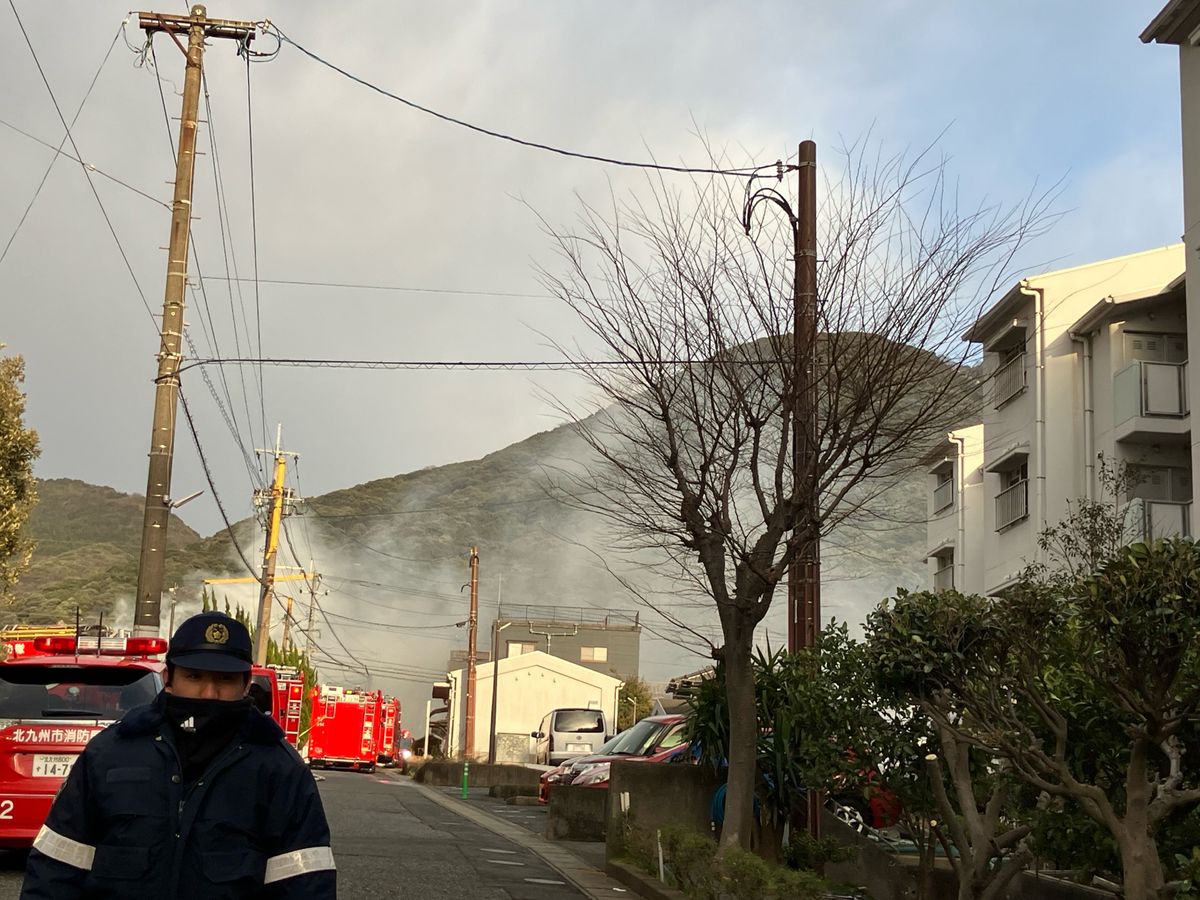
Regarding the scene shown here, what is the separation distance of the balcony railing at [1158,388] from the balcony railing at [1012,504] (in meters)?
4.52

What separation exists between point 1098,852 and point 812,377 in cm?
480

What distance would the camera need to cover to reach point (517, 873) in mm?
13258

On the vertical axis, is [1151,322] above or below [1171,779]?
above

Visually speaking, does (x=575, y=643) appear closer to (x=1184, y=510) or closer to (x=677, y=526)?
(x=1184, y=510)

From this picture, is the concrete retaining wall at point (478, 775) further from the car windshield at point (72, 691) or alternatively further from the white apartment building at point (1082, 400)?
the car windshield at point (72, 691)

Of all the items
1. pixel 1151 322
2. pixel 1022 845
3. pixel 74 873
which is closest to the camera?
pixel 74 873

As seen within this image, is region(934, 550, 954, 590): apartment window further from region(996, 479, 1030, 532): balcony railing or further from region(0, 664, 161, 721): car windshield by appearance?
region(0, 664, 161, 721): car windshield

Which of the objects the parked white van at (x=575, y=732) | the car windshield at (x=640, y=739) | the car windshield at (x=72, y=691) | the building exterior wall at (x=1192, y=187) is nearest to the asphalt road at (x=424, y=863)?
the car windshield at (x=72, y=691)

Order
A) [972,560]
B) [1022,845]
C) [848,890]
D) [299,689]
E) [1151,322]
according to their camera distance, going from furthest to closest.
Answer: [972,560] → [1151,322] → [299,689] → [848,890] → [1022,845]

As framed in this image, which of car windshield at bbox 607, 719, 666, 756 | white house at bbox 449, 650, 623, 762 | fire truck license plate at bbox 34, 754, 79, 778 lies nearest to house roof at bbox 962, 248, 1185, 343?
car windshield at bbox 607, 719, 666, 756

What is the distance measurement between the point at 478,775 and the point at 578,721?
4.53 meters

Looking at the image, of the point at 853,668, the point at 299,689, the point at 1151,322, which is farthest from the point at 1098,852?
the point at 1151,322

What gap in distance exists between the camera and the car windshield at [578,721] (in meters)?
38.4

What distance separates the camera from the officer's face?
12.3ft
